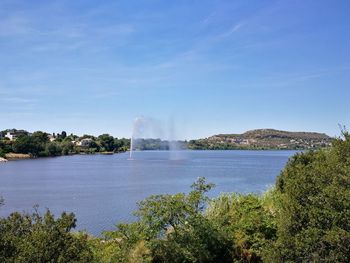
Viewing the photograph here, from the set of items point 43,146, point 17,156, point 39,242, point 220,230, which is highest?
point 43,146

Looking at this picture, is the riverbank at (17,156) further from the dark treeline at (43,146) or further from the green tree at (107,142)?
the green tree at (107,142)

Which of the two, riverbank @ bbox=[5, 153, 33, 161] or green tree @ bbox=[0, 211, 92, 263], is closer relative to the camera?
green tree @ bbox=[0, 211, 92, 263]

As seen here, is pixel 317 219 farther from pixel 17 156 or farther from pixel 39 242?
pixel 17 156

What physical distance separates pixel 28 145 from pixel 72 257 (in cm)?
14243

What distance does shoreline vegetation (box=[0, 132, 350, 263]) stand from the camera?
34.0ft

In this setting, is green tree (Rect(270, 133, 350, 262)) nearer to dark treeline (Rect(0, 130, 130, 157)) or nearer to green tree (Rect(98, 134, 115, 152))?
dark treeline (Rect(0, 130, 130, 157))

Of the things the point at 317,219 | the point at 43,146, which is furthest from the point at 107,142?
the point at 317,219

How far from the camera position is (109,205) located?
130 feet

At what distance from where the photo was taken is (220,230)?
54.4ft

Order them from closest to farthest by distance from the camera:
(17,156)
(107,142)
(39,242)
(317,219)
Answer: (39,242)
(317,219)
(17,156)
(107,142)

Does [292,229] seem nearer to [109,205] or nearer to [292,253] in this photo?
[292,253]

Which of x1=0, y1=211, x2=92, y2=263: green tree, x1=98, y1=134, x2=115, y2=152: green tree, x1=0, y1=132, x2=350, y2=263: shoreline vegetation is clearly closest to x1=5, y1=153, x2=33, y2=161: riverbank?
x1=98, y1=134, x2=115, y2=152: green tree

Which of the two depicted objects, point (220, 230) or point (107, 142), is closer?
point (220, 230)

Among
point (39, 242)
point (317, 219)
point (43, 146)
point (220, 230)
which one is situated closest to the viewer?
point (39, 242)
